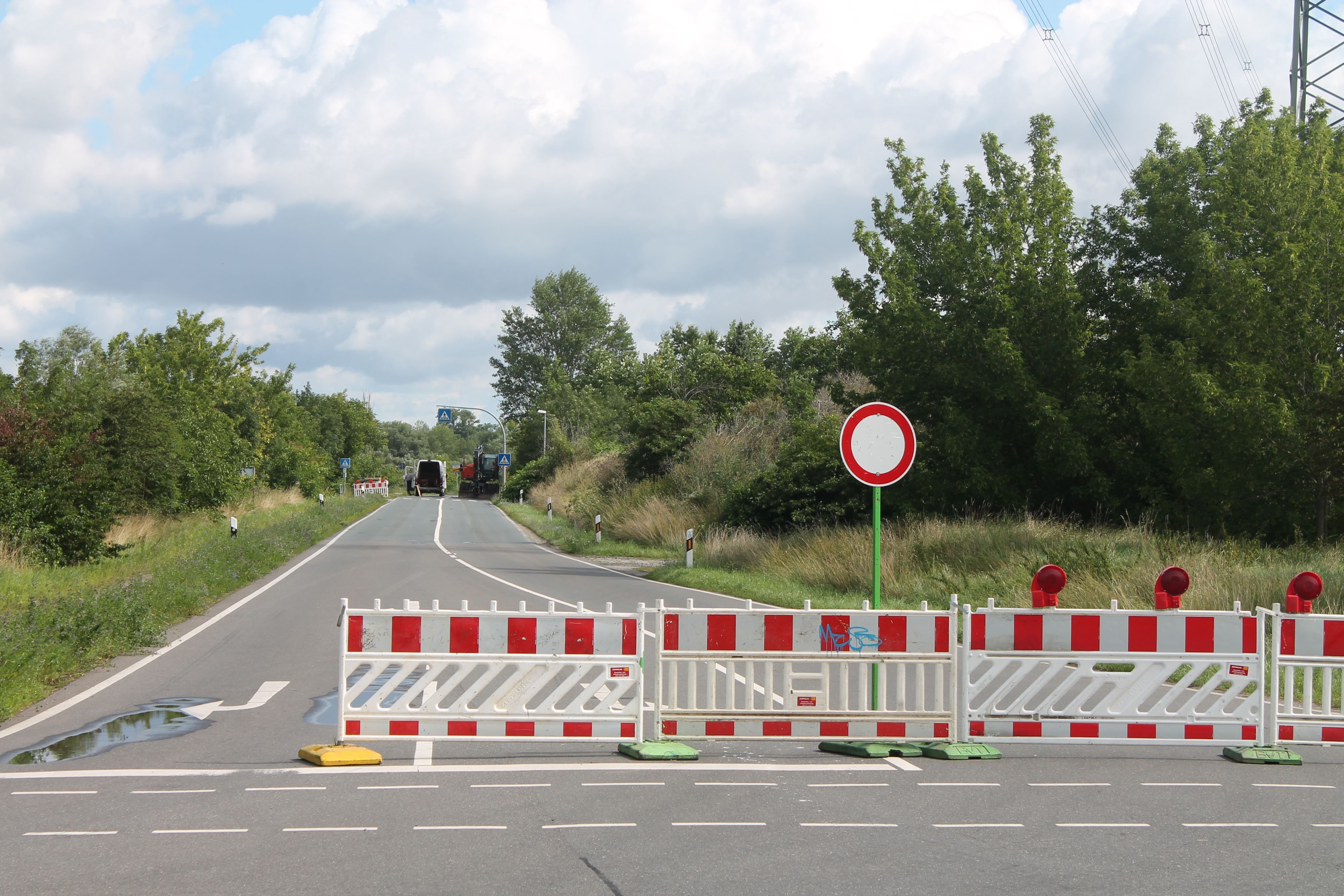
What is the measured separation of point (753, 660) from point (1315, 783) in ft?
12.3

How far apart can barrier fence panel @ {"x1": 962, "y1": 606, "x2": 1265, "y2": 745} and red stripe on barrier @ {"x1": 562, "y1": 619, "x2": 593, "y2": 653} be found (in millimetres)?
2706

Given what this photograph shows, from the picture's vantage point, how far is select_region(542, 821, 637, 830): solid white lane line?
6133 millimetres

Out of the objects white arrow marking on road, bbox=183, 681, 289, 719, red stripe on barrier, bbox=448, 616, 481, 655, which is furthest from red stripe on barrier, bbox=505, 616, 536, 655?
white arrow marking on road, bbox=183, 681, 289, 719

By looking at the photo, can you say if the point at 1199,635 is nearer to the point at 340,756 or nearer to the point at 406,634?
the point at 406,634

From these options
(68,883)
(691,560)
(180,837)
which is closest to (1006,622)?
(180,837)

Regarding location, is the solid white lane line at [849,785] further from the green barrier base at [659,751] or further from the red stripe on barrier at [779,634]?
the red stripe on barrier at [779,634]

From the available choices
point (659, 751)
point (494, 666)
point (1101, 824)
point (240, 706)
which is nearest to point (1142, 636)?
point (1101, 824)

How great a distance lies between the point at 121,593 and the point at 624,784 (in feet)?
36.1

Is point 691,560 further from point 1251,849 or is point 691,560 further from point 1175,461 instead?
point 1251,849

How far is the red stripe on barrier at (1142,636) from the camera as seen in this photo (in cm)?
847

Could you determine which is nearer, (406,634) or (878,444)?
(406,634)

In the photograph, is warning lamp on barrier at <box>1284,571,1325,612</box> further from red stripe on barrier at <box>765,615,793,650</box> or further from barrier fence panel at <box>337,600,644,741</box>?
barrier fence panel at <box>337,600,644,741</box>

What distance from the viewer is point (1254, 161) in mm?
24703

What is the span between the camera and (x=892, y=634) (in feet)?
27.7
